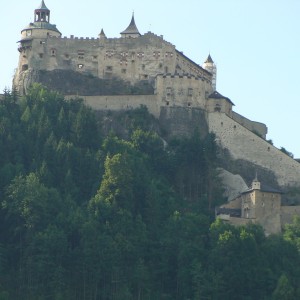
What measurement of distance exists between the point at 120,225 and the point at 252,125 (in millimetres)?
23816

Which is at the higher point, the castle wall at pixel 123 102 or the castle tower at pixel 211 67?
the castle tower at pixel 211 67

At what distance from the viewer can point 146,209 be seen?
101 metres

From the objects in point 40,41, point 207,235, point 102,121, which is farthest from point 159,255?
point 40,41

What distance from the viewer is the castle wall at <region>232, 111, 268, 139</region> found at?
115375 mm

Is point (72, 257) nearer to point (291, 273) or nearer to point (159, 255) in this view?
point (159, 255)

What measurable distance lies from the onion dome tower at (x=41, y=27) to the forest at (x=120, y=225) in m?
10.9

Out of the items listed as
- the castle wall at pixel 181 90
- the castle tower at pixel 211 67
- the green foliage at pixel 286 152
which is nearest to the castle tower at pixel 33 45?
the castle wall at pixel 181 90

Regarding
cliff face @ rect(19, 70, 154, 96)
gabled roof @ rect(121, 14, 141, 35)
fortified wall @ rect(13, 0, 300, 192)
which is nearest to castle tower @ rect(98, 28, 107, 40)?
fortified wall @ rect(13, 0, 300, 192)

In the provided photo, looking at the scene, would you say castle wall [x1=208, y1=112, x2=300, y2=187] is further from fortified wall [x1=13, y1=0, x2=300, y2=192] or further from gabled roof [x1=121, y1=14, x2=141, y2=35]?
gabled roof [x1=121, y1=14, x2=141, y2=35]

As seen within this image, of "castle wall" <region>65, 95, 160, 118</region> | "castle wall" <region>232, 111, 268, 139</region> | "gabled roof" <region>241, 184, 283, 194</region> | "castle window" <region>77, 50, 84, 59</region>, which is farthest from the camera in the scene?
"castle window" <region>77, 50, 84, 59</region>

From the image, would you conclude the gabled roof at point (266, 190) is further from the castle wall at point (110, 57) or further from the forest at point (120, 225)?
the castle wall at point (110, 57)

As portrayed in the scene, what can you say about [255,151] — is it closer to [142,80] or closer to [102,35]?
[142,80]

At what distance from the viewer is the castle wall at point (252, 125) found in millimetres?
115375

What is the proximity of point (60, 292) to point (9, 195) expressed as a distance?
9.85 metres
